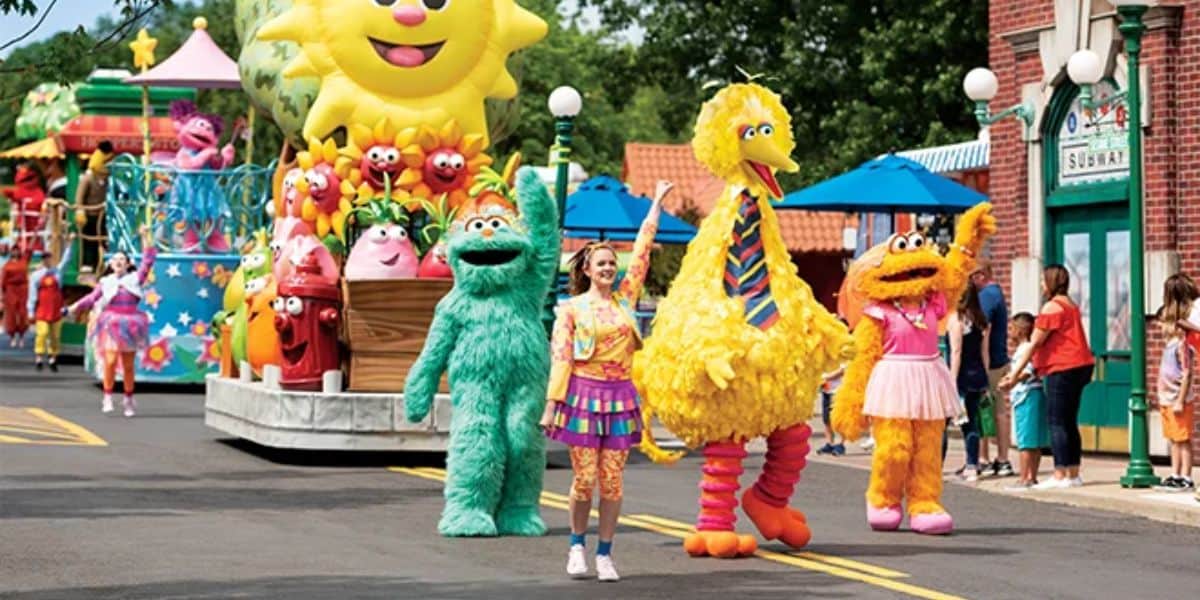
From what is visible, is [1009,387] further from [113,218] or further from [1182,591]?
[113,218]

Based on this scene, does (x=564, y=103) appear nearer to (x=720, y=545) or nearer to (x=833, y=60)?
(x=720, y=545)

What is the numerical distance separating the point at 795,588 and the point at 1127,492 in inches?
250

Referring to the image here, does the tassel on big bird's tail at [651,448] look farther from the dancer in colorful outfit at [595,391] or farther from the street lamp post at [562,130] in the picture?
the street lamp post at [562,130]

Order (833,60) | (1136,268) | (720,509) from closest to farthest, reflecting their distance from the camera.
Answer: (720,509) < (1136,268) < (833,60)

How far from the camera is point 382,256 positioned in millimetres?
19891

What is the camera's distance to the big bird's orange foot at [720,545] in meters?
13.1

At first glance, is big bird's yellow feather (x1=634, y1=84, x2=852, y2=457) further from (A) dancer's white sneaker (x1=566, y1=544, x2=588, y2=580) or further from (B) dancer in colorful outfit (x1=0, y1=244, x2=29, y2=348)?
(B) dancer in colorful outfit (x1=0, y1=244, x2=29, y2=348)

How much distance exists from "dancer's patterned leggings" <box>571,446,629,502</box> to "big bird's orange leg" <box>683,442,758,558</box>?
0.71 metres

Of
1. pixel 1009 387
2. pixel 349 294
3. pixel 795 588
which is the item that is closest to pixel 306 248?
pixel 349 294

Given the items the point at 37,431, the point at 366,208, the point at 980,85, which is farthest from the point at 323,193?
the point at 980,85

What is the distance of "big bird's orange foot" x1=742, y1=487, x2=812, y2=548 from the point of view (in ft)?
44.6

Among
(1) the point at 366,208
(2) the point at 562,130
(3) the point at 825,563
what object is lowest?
(3) the point at 825,563

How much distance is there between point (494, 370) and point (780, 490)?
2011 mm

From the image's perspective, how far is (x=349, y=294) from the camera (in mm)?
19531
